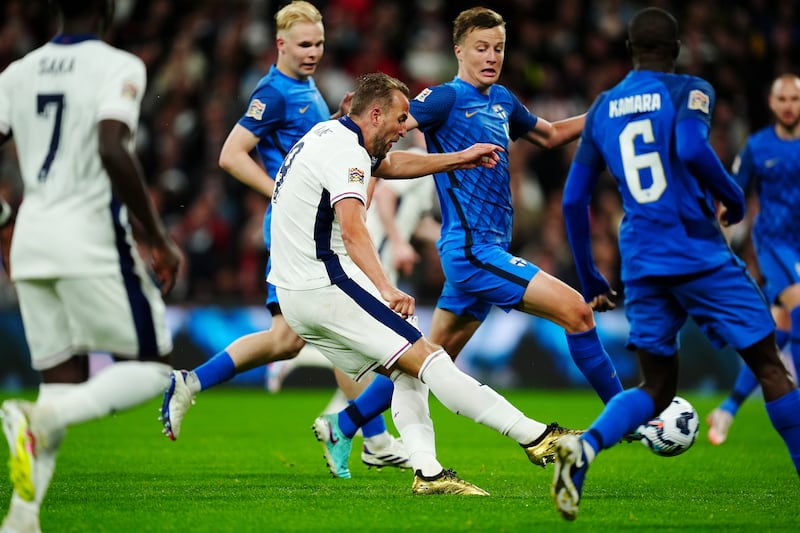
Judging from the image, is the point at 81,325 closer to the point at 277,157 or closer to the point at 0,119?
the point at 0,119

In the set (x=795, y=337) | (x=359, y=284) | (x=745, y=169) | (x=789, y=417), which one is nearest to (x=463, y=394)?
(x=359, y=284)

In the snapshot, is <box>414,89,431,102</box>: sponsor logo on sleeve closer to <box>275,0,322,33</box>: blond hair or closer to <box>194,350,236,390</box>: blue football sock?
<box>275,0,322,33</box>: blond hair

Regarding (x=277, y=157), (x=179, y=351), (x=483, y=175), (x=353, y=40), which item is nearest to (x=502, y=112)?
(x=483, y=175)

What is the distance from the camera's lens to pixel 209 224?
16.2m

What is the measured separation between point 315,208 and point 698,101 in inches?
75.1

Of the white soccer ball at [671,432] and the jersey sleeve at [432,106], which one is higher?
the jersey sleeve at [432,106]

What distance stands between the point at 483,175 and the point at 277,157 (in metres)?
1.54

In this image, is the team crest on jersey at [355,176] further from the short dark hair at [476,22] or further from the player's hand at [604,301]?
the short dark hair at [476,22]

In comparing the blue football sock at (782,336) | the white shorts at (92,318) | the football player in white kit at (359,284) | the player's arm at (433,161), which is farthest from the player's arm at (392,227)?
the white shorts at (92,318)

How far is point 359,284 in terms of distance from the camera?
236 inches

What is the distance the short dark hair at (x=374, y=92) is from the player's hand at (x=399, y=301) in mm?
1013

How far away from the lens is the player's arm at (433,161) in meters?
6.16

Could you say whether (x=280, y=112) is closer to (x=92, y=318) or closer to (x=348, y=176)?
(x=348, y=176)

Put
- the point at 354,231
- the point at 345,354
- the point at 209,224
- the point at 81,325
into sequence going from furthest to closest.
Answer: the point at 209,224, the point at 345,354, the point at 354,231, the point at 81,325
